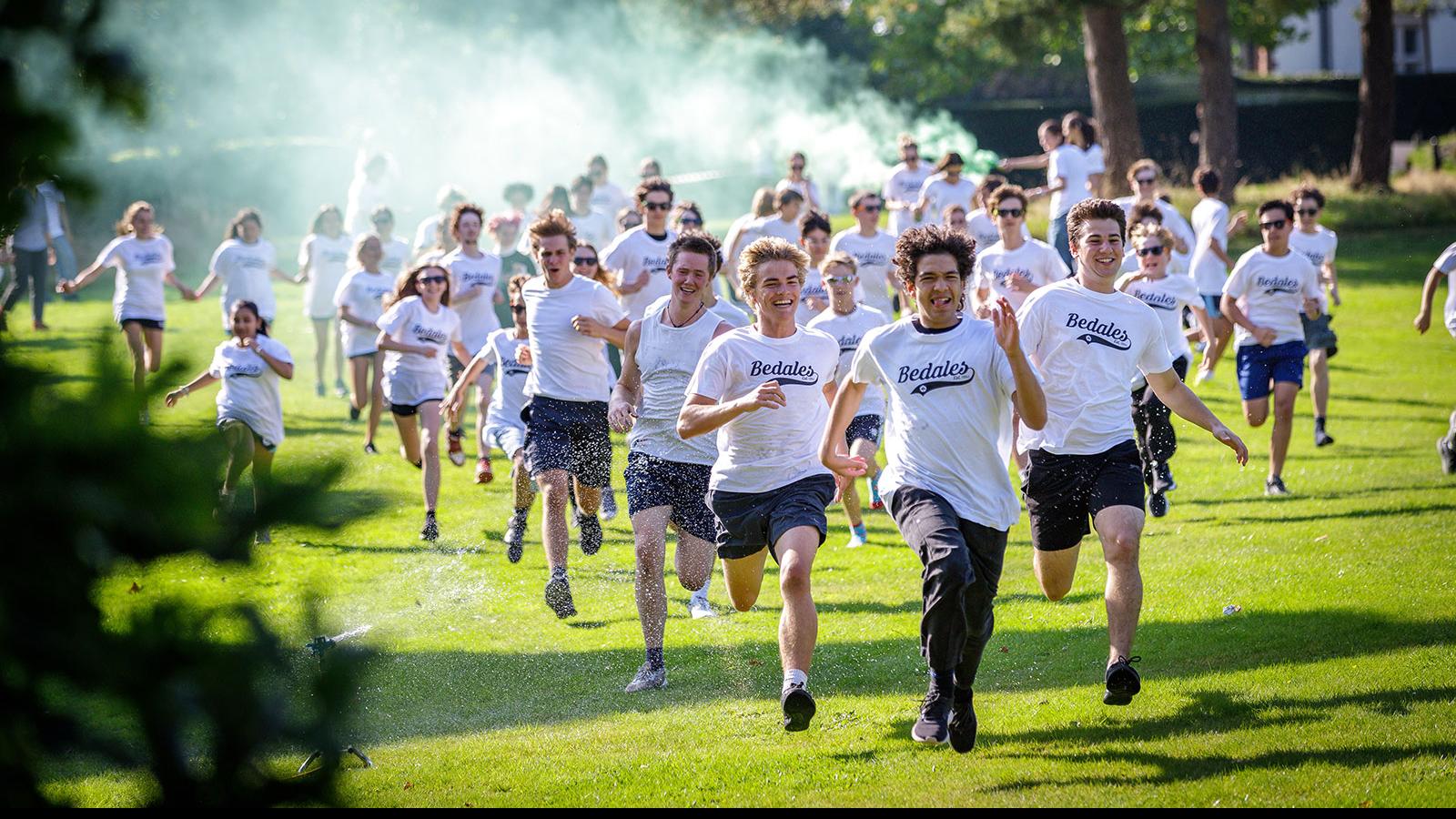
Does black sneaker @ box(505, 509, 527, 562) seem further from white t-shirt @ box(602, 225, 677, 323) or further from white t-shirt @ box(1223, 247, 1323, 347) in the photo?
white t-shirt @ box(1223, 247, 1323, 347)

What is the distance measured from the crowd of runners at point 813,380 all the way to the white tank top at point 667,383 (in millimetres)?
14

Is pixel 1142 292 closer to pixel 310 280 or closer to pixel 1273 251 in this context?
pixel 1273 251

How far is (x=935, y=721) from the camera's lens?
5.96 metres

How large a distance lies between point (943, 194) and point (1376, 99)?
13.1 meters

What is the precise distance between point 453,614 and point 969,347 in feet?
14.9

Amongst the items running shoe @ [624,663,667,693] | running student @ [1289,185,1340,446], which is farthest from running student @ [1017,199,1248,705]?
running student @ [1289,185,1340,446]

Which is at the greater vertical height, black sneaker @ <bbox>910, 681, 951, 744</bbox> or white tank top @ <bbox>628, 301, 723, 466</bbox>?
white tank top @ <bbox>628, 301, 723, 466</bbox>

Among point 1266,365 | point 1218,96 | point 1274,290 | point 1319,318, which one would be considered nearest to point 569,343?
point 1266,365

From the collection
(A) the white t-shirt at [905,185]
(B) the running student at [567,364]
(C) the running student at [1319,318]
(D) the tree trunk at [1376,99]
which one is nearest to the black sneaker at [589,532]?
(B) the running student at [567,364]

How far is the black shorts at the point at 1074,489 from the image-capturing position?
21.9ft

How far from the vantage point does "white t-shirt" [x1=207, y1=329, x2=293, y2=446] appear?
10602mm

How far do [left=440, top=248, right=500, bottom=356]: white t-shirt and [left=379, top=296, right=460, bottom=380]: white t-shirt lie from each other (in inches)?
65.5

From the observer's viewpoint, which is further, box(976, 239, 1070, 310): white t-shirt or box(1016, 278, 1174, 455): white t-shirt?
box(976, 239, 1070, 310): white t-shirt

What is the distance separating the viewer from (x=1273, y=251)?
11.9 metres
